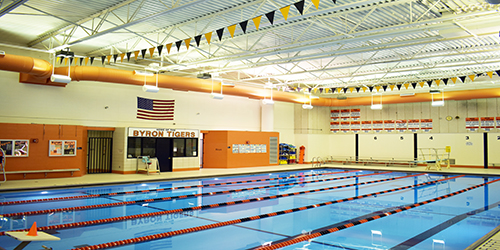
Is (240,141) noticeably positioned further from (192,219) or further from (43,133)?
(192,219)

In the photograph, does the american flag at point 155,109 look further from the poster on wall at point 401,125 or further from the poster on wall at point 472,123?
the poster on wall at point 472,123

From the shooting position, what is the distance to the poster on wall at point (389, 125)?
79.5ft

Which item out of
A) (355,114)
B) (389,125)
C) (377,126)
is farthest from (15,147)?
(389,125)

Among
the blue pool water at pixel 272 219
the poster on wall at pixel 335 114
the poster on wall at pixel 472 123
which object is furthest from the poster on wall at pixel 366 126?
the blue pool water at pixel 272 219

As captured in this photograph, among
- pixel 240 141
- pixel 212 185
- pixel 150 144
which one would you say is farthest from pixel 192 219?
pixel 240 141

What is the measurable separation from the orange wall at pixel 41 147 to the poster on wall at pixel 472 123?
20.8 metres

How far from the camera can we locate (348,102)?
79.3ft

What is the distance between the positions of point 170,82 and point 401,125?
15.7 m

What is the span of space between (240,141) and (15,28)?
12.0 m

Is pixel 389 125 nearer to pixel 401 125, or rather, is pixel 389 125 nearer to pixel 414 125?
Answer: pixel 401 125

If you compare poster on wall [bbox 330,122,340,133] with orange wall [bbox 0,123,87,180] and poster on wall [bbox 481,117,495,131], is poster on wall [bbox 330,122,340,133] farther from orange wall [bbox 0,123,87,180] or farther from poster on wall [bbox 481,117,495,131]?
orange wall [bbox 0,123,87,180]

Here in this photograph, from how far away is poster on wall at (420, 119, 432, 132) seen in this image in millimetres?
22875

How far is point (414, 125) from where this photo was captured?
76.9ft

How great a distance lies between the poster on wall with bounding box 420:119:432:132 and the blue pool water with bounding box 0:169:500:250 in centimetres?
1103
